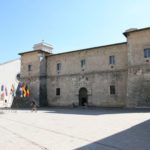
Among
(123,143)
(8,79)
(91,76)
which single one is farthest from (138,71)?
(8,79)

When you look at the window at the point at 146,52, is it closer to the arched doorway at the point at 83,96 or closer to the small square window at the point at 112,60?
the small square window at the point at 112,60

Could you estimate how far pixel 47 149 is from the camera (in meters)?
6.47

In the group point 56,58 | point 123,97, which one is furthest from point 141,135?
point 56,58

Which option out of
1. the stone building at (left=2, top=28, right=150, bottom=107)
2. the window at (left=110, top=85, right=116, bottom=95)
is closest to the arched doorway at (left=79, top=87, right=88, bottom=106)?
the stone building at (left=2, top=28, right=150, bottom=107)

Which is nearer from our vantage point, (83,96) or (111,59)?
(111,59)

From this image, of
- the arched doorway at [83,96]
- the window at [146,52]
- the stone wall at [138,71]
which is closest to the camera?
the stone wall at [138,71]

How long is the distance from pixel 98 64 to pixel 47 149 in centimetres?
2051

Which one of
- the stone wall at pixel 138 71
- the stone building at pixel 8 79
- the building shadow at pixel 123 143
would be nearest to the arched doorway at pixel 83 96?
the stone wall at pixel 138 71

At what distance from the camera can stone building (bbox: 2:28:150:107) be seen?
22.0 metres

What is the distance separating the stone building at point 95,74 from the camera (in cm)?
2198

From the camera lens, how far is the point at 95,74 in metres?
26.3

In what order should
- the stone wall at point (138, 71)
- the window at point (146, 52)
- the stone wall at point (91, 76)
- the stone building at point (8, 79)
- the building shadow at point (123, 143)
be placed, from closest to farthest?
the building shadow at point (123, 143) < the stone wall at point (138, 71) < the window at point (146, 52) < the stone wall at point (91, 76) < the stone building at point (8, 79)

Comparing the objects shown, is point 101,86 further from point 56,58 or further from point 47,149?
point 47,149

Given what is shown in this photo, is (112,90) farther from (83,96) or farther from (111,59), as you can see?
(83,96)
